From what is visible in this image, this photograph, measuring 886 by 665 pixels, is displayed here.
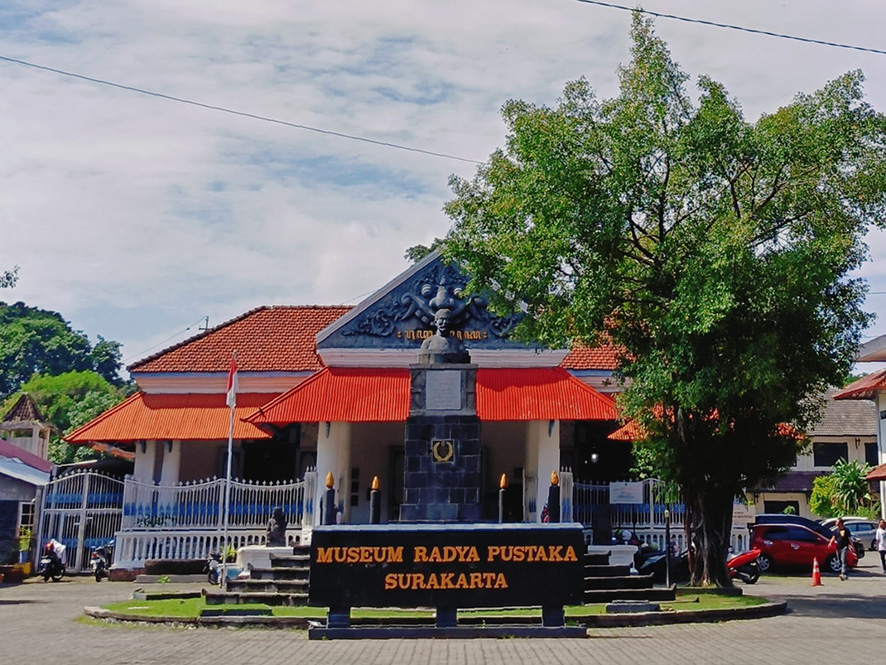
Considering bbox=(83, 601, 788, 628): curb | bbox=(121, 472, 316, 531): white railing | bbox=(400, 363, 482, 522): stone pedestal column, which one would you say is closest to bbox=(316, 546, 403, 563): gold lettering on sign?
bbox=(83, 601, 788, 628): curb

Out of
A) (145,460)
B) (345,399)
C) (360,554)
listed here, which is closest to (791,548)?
(345,399)

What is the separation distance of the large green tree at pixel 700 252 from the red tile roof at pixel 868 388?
20.8 metres

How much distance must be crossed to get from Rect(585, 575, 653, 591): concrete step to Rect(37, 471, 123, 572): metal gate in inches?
492

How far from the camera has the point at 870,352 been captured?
37.9 meters

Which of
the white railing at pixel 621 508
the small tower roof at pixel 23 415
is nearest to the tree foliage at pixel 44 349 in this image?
the small tower roof at pixel 23 415

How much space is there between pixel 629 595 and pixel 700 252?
18.4 ft

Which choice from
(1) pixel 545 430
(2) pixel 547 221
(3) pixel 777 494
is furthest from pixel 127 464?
(3) pixel 777 494

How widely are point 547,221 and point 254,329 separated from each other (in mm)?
13505

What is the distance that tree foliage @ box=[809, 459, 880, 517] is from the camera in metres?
40.6

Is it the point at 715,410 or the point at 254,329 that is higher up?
the point at 254,329

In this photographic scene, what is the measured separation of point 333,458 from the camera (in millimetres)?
22719

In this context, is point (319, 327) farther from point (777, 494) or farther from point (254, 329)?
point (777, 494)

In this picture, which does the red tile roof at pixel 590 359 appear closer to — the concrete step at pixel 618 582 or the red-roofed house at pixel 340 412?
the red-roofed house at pixel 340 412

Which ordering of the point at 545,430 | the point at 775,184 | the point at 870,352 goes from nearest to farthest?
the point at 775,184 < the point at 545,430 < the point at 870,352
